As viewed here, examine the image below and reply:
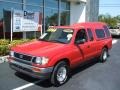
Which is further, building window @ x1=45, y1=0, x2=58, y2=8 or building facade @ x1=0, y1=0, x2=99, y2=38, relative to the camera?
building window @ x1=45, y1=0, x2=58, y2=8

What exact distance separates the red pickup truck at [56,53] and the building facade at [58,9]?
6.45m

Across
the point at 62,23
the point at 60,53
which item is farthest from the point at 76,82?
the point at 62,23

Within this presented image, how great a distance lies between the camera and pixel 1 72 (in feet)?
26.3

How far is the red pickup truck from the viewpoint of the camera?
20.5 feet

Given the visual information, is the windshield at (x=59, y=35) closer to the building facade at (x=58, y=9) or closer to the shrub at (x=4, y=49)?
the shrub at (x=4, y=49)

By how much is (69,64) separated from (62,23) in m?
13.0

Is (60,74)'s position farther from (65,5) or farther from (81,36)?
(65,5)

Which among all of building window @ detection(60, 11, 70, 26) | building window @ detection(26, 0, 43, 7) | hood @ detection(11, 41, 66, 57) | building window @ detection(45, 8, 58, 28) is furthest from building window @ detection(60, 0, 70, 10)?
hood @ detection(11, 41, 66, 57)

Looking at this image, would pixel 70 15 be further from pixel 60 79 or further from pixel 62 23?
pixel 60 79

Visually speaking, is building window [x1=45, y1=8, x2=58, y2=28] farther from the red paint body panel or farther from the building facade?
the red paint body panel

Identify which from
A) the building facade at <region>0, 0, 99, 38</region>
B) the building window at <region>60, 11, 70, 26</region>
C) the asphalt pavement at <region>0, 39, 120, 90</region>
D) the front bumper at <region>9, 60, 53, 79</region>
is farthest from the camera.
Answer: the building window at <region>60, 11, 70, 26</region>

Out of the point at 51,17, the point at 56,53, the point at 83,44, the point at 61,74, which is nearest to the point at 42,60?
the point at 56,53

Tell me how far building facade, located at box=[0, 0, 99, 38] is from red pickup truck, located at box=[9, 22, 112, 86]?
6.45 meters

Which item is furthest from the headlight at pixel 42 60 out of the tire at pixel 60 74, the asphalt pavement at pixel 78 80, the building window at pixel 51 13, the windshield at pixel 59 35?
the building window at pixel 51 13
